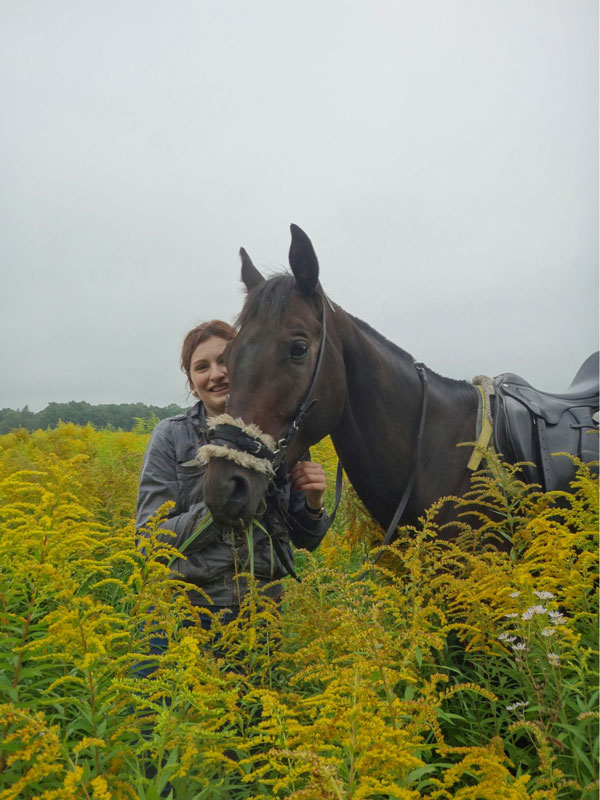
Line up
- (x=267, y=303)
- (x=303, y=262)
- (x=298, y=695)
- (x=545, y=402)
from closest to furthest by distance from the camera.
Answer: (x=298, y=695), (x=267, y=303), (x=303, y=262), (x=545, y=402)

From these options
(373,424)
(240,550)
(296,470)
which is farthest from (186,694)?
(373,424)

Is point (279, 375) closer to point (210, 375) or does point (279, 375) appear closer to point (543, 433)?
point (210, 375)

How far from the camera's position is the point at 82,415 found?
1795 centimetres

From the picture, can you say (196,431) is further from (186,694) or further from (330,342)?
(186,694)

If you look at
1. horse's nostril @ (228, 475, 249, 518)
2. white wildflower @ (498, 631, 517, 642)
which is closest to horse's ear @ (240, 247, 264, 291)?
horse's nostril @ (228, 475, 249, 518)

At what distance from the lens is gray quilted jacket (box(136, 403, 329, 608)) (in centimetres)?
280

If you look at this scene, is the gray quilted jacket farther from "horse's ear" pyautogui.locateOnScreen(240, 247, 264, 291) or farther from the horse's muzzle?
"horse's ear" pyautogui.locateOnScreen(240, 247, 264, 291)

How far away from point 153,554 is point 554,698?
1.39 m

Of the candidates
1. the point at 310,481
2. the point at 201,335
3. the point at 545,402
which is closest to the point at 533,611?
the point at 310,481

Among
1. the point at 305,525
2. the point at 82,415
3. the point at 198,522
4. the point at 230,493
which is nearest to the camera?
the point at 230,493

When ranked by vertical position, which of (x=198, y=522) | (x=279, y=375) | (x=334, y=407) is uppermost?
(x=279, y=375)

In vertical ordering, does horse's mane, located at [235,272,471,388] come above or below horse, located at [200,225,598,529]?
above

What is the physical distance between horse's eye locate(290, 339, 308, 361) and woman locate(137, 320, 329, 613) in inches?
23.2

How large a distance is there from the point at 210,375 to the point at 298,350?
0.75 metres
